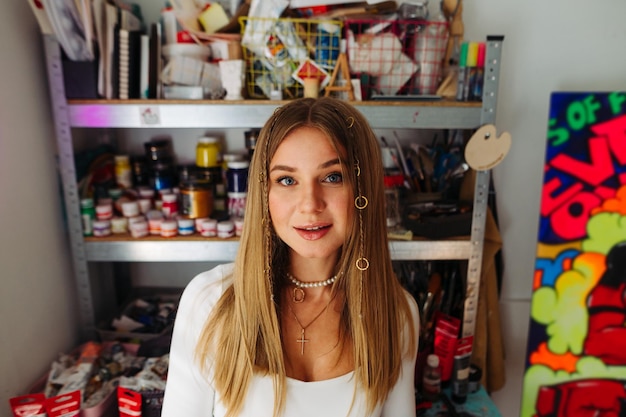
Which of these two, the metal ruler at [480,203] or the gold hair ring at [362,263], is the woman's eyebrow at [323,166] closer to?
the gold hair ring at [362,263]

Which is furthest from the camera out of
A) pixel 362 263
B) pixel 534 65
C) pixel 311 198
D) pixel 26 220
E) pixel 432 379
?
pixel 534 65

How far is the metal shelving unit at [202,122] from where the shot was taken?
1216mm

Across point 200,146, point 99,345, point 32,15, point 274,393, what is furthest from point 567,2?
point 99,345

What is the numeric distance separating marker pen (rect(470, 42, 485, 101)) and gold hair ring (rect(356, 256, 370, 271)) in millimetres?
644

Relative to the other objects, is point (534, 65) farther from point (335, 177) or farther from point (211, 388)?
point (211, 388)

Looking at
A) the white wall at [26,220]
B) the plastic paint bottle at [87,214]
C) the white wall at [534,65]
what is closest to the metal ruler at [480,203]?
the white wall at [534,65]

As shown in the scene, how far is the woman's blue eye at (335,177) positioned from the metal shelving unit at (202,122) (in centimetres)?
44

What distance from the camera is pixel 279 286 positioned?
3.22ft

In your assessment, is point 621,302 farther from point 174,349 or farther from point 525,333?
point 174,349

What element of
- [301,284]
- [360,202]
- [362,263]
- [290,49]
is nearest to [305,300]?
[301,284]

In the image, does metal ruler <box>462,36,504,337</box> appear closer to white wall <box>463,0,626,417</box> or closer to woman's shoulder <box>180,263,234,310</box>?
white wall <box>463,0,626,417</box>

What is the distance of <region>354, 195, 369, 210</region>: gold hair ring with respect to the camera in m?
0.87

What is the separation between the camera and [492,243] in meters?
1.42

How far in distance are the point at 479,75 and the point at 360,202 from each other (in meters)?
0.64
